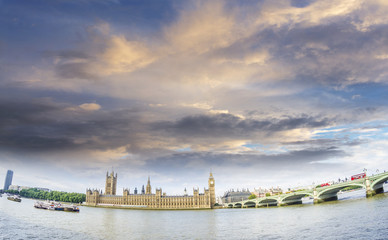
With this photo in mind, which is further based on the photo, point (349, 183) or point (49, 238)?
point (349, 183)

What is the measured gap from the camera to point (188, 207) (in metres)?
200

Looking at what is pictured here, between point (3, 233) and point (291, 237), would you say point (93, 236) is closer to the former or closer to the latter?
point (3, 233)

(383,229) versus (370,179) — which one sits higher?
(370,179)

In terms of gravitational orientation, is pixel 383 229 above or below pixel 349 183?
below

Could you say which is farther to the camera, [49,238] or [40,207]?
[40,207]

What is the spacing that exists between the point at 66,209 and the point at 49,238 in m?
87.0

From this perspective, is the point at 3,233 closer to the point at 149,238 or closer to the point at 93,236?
the point at 93,236

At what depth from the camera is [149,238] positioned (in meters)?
47.1

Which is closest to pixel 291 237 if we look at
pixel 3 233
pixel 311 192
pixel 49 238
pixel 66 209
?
pixel 49 238

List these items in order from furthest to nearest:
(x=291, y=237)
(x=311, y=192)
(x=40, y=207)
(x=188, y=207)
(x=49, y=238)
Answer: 1. (x=188, y=207)
2. (x=40, y=207)
3. (x=311, y=192)
4. (x=49, y=238)
5. (x=291, y=237)

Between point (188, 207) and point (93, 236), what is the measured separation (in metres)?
157

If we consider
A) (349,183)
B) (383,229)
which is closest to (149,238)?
(383,229)

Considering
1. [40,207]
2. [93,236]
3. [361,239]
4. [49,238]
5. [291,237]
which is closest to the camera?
[361,239]

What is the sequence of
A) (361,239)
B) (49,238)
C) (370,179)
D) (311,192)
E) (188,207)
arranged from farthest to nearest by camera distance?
1. (188,207)
2. (311,192)
3. (370,179)
4. (49,238)
5. (361,239)
